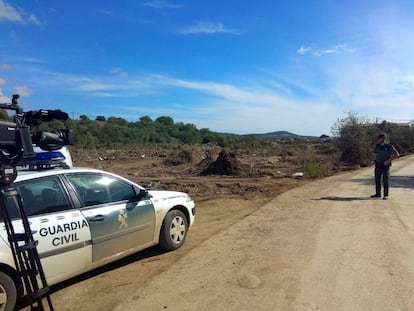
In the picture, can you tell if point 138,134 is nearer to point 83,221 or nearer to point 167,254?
point 167,254

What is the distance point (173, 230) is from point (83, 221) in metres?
1.82

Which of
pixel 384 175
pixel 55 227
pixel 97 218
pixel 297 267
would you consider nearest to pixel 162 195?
pixel 97 218

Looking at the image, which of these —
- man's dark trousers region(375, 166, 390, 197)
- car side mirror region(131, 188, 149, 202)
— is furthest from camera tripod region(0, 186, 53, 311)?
man's dark trousers region(375, 166, 390, 197)

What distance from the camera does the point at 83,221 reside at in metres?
4.80

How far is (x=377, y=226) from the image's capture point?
294 inches

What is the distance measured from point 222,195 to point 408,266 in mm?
7775

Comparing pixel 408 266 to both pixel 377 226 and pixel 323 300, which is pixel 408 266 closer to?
pixel 323 300

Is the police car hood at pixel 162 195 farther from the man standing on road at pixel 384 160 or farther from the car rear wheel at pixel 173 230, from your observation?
the man standing on road at pixel 384 160

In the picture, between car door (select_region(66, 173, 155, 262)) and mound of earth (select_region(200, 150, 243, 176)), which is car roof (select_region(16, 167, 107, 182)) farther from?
mound of earth (select_region(200, 150, 243, 176))

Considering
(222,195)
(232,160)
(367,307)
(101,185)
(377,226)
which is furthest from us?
(232,160)

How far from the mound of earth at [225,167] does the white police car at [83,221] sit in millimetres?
13900

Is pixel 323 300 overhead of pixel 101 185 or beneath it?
beneath

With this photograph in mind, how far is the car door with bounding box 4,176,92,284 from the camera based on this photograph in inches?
170

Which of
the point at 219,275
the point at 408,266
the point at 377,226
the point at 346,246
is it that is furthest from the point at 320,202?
the point at 219,275
